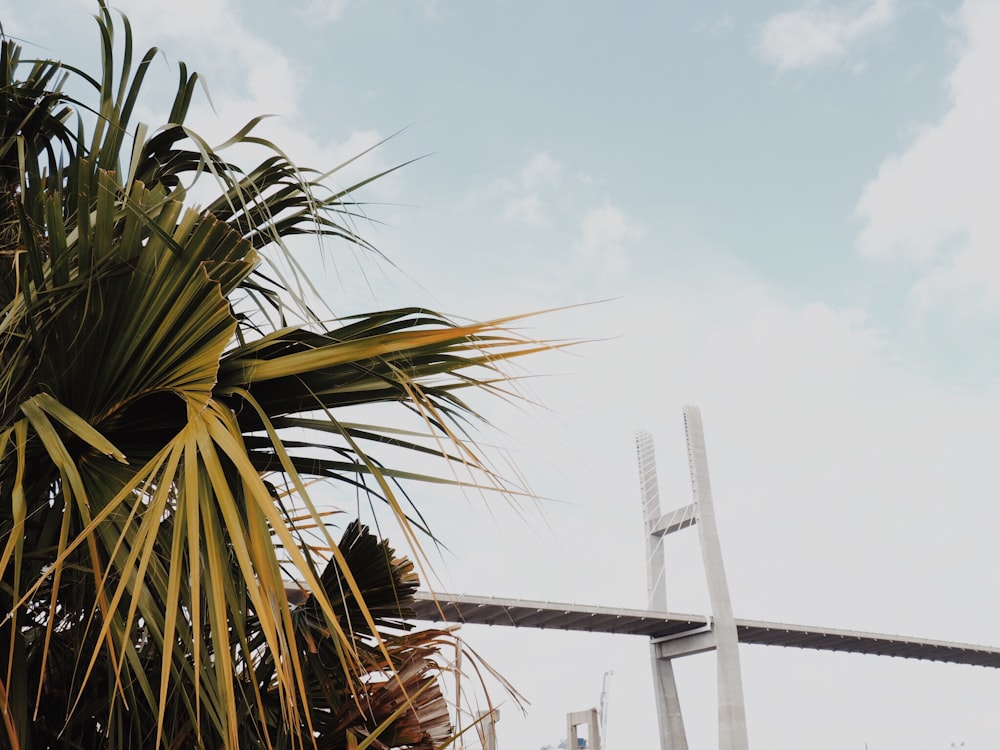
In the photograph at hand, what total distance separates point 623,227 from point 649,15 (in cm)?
280

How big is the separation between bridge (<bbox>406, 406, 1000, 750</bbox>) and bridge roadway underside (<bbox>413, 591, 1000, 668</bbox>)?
0.06ft

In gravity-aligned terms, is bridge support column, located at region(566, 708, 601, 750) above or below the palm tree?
below

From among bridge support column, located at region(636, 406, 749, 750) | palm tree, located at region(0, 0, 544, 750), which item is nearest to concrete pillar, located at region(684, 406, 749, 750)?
bridge support column, located at region(636, 406, 749, 750)

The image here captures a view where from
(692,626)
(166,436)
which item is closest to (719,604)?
(692,626)

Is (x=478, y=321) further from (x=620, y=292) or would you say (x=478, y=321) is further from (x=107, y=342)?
(x=107, y=342)

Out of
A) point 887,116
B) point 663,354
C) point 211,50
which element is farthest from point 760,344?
point 211,50

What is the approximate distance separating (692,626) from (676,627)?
0.30 m

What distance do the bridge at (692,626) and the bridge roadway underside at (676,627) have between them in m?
0.02

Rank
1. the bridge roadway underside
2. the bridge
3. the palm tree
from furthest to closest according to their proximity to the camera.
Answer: the bridge, the bridge roadway underside, the palm tree

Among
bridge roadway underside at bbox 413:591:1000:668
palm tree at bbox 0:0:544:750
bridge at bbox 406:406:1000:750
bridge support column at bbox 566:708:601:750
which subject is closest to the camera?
palm tree at bbox 0:0:544:750

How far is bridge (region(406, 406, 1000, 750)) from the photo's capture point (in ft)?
49.8

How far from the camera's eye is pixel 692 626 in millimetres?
16516

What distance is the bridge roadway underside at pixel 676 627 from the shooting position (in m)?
14.8

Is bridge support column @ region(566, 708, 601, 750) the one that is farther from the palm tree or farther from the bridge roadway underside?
the bridge roadway underside
